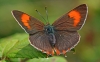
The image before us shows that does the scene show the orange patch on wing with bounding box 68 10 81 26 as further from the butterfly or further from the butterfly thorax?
the butterfly thorax

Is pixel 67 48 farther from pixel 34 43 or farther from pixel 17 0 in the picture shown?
pixel 17 0

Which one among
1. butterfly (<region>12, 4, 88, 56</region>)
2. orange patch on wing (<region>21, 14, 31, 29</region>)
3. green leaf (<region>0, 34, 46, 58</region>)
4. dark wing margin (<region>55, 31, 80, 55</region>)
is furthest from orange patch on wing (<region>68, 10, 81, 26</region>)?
green leaf (<region>0, 34, 46, 58</region>)

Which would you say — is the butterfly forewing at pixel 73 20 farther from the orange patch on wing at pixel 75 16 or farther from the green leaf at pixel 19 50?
the green leaf at pixel 19 50

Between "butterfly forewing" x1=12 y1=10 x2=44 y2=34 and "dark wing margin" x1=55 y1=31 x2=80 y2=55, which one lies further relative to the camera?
"butterfly forewing" x1=12 y1=10 x2=44 y2=34

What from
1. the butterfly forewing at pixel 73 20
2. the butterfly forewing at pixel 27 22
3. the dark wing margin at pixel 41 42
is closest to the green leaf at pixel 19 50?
the dark wing margin at pixel 41 42

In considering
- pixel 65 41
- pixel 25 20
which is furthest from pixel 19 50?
pixel 65 41

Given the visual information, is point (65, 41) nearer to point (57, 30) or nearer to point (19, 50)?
point (57, 30)

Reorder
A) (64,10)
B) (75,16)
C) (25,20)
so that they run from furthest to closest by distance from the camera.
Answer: (64,10) < (75,16) < (25,20)
